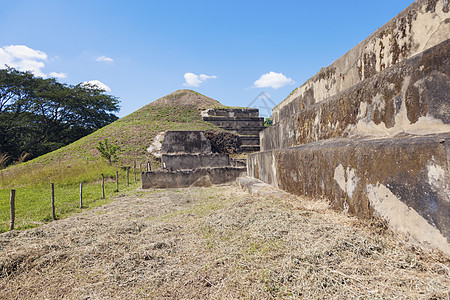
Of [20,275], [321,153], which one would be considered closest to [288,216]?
[321,153]

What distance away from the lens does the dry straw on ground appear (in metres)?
1.32

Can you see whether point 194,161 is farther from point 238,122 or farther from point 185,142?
point 238,122

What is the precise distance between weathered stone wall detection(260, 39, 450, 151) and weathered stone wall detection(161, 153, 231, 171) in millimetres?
9004

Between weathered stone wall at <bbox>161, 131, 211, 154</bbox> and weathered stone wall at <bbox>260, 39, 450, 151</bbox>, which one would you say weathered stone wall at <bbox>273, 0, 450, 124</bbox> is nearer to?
weathered stone wall at <bbox>260, 39, 450, 151</bbox>

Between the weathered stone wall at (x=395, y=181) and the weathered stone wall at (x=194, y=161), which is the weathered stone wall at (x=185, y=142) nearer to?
the weathered stone wall at (x=194, y=161)

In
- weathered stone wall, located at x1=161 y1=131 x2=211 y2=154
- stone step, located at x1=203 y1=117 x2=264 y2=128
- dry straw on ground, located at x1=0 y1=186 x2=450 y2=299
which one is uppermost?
stone step, located at x1=203 y1=117 x2=264 y2=128

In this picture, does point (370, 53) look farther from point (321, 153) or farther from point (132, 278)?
point (132, 278)

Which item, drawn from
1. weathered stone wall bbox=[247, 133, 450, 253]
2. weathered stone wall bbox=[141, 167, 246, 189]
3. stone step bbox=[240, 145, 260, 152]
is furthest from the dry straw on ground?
stone step bbox=[240, 145, 260, 152]

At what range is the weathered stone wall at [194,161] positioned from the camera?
12164 millimetres

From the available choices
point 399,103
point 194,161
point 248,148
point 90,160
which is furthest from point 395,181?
point 248,148

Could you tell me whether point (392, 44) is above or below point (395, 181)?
above

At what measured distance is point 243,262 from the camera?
172 centimetres

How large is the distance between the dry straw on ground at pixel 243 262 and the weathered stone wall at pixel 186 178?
17.9ft

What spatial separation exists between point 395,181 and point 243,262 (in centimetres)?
106
